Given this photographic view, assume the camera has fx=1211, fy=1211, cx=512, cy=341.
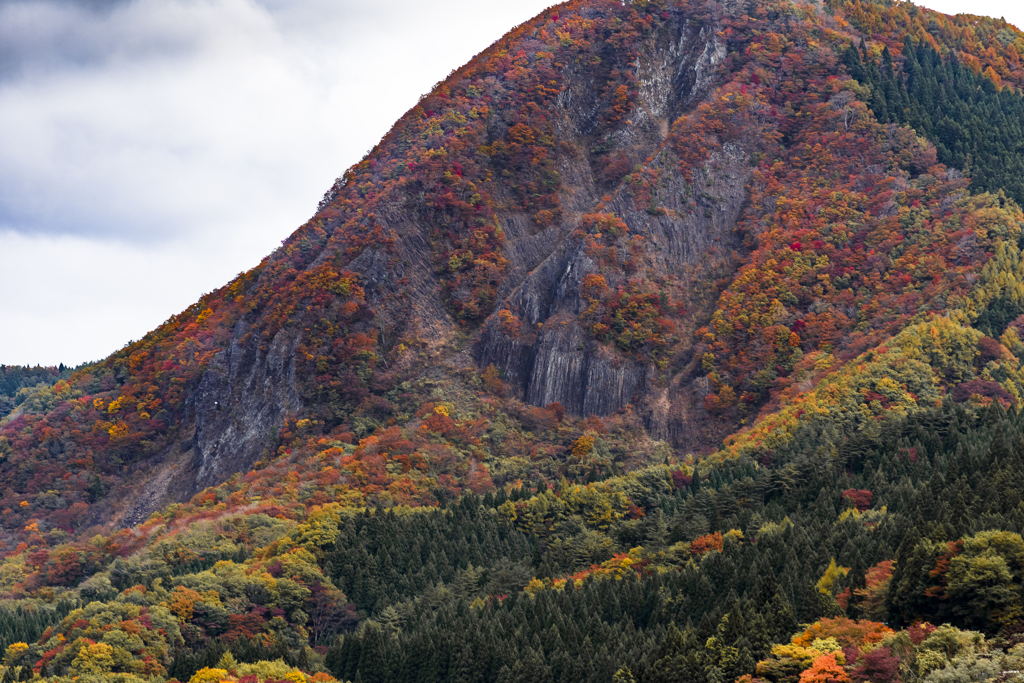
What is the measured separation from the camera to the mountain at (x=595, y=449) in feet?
347

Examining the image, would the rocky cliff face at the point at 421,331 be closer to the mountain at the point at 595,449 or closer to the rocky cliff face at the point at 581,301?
the rocky cliff face at the point at 581,301

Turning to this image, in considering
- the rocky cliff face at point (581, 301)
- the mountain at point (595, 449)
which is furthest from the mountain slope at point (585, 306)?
the mountain at point (595, 449)

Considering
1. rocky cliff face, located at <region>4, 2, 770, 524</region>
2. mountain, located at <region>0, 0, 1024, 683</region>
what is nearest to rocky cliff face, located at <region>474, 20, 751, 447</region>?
rocky cliff face, located at <region>4, 2, 770, 524</region>

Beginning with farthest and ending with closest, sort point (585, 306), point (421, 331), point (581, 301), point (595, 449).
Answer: point (421, 331)
point (581, 301)
point (585, 306)
point (595, 449)

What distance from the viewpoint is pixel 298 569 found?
5561 inches

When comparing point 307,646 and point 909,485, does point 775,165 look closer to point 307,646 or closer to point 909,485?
point 909,485

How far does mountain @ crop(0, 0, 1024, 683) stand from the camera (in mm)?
105750

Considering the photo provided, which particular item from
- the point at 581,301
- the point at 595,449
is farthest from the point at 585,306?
the point at 595,449

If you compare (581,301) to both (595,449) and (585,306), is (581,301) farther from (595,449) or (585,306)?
(595,449)

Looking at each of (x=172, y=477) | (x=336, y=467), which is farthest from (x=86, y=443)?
(x=336, y=467)

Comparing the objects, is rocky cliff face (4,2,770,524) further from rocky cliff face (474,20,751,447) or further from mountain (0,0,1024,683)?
mountain (0,0,1024,683)

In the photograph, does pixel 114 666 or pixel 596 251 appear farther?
pixel 596 251

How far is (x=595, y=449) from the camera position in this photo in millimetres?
167000

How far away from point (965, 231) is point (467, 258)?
74.6 meters
